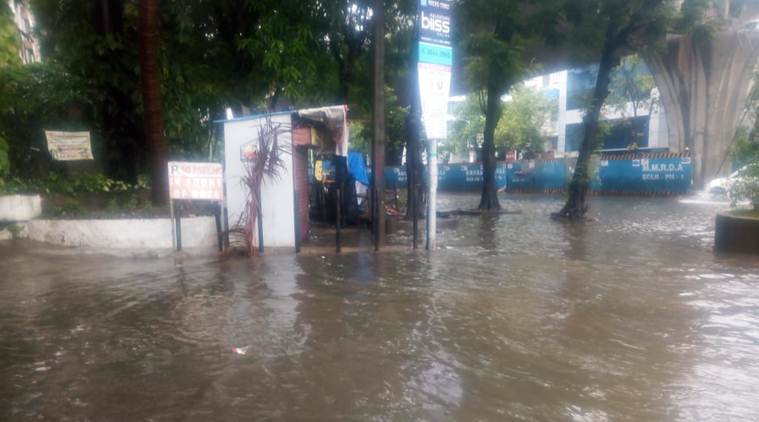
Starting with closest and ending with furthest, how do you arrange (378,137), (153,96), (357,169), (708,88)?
1. (153,96)
2. (378,137)
3. (357,169)
4. (708,88)

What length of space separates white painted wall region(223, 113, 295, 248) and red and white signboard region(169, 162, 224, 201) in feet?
1.47

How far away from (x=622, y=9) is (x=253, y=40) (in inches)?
383

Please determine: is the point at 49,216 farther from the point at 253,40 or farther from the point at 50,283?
the point at 253,40

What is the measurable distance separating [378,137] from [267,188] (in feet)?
8.07

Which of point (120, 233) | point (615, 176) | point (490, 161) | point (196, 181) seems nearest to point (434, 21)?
point (196, 181)

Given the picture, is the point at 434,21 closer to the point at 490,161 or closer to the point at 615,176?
the point at 490,161

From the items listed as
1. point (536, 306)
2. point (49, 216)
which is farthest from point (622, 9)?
point (49, 216)

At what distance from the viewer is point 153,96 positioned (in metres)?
10.4

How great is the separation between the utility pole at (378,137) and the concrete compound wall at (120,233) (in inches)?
125

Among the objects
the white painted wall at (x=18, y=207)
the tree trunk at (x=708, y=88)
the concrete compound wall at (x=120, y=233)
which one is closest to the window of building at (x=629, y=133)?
the tree trunk at (x=708, y=88)

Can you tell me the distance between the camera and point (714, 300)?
6.82 meters

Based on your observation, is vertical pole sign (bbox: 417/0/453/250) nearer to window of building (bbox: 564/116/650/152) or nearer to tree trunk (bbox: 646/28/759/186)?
tree trunk (bbox: 646/28/759/186)

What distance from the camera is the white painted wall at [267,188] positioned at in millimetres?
9844

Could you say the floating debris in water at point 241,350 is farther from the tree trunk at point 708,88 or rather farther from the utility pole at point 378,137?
the tree trunk at point 708,88
